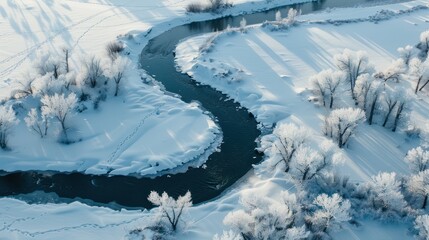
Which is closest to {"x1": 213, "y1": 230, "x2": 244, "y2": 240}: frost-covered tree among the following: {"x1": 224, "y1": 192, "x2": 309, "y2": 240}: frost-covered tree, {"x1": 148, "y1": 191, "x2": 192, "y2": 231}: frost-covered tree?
{"x1": 224, "y1": 192, "x2": 309, "y2": 240}: frost-covered tree

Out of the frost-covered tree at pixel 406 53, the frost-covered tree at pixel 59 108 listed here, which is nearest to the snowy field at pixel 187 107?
the frost-covered tree at pixel 59 108

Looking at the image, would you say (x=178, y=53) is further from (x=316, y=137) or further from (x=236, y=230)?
(x=236, y=230)

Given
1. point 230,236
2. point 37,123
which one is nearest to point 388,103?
point 230,236

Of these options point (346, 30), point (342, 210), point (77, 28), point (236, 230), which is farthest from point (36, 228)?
point (346, 30)

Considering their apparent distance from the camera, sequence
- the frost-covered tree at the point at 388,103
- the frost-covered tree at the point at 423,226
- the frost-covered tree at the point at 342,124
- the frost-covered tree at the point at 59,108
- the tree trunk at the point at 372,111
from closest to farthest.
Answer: the frost-covered tree at the point at 423,226, the frost-covered tree at the point at 342,124, the frost-covered tree at the point at 59,108, the frost-covered tree at the point at 388,103, the tree trunk at the point at 372,111

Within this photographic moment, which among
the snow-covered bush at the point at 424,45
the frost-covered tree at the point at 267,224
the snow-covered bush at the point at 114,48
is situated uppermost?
the snow-covered bush at the point at 114,48

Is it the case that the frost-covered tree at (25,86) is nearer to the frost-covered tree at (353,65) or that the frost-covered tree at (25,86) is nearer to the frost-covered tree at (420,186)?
the frost-covered tree at (353,65)

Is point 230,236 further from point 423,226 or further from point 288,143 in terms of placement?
point 423,226
